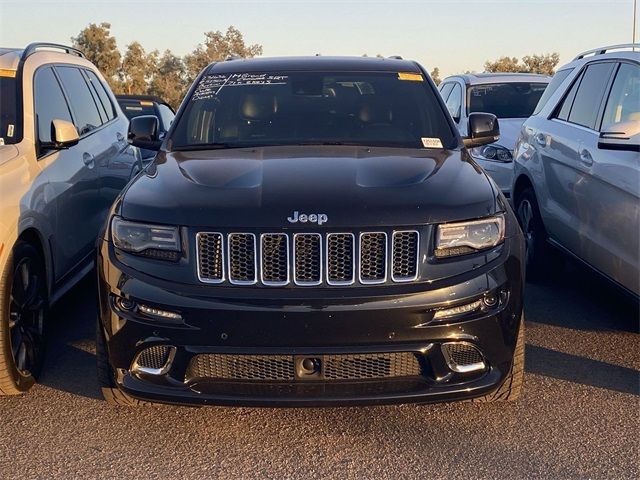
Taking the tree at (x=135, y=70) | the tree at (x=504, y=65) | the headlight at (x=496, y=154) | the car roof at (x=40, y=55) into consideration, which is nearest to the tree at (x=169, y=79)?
the tree at (x=135, y=70)

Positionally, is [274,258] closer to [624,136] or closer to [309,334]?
[309,334]

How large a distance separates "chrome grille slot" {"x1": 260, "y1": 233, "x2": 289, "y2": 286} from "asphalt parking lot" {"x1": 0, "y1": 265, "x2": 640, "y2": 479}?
31.6 inches

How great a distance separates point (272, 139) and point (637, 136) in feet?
6.62

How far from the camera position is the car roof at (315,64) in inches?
209

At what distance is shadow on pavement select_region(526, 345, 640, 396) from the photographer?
4.34 meters

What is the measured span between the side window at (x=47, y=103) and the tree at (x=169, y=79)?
42.1 m

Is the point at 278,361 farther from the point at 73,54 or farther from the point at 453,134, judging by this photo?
the point at 73,54

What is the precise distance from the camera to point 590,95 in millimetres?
5727

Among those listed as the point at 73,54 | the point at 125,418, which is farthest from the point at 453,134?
the point at 73,54

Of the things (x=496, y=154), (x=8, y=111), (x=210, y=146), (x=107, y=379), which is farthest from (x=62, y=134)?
(x=496, y=154)

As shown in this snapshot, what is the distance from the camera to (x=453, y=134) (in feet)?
15.9

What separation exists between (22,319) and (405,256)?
7.07 feet

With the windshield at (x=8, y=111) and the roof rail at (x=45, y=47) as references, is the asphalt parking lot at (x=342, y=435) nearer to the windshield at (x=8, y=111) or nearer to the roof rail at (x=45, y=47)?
the windshield at (x=8, y=111)

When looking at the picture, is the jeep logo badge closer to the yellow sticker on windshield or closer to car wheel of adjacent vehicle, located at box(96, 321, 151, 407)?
car wheel of adjacent vehicle, located at box(96, 321, 151, 407)
